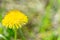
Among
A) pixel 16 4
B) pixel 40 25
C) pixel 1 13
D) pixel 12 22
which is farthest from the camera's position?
pixel 16 4

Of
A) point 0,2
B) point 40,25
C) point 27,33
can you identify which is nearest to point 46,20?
point 40,25

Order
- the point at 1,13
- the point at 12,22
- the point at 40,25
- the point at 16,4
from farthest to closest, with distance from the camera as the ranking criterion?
1. the point at 16,4
2. the point at 1,13
3. the point at 40,25
4. the point at 12,22

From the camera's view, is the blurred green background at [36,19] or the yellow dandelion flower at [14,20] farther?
the blurred green background at [36,19]

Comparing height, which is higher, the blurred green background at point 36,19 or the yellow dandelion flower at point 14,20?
the blurred green background at point 36,19

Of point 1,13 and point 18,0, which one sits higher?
point 18,0

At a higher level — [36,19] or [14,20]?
[36,19]

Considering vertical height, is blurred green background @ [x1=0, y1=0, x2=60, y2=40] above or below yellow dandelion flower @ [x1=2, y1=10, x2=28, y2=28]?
above

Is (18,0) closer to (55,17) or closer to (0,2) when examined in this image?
(0,2)

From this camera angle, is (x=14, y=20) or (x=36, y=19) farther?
(x=36, y=19)
